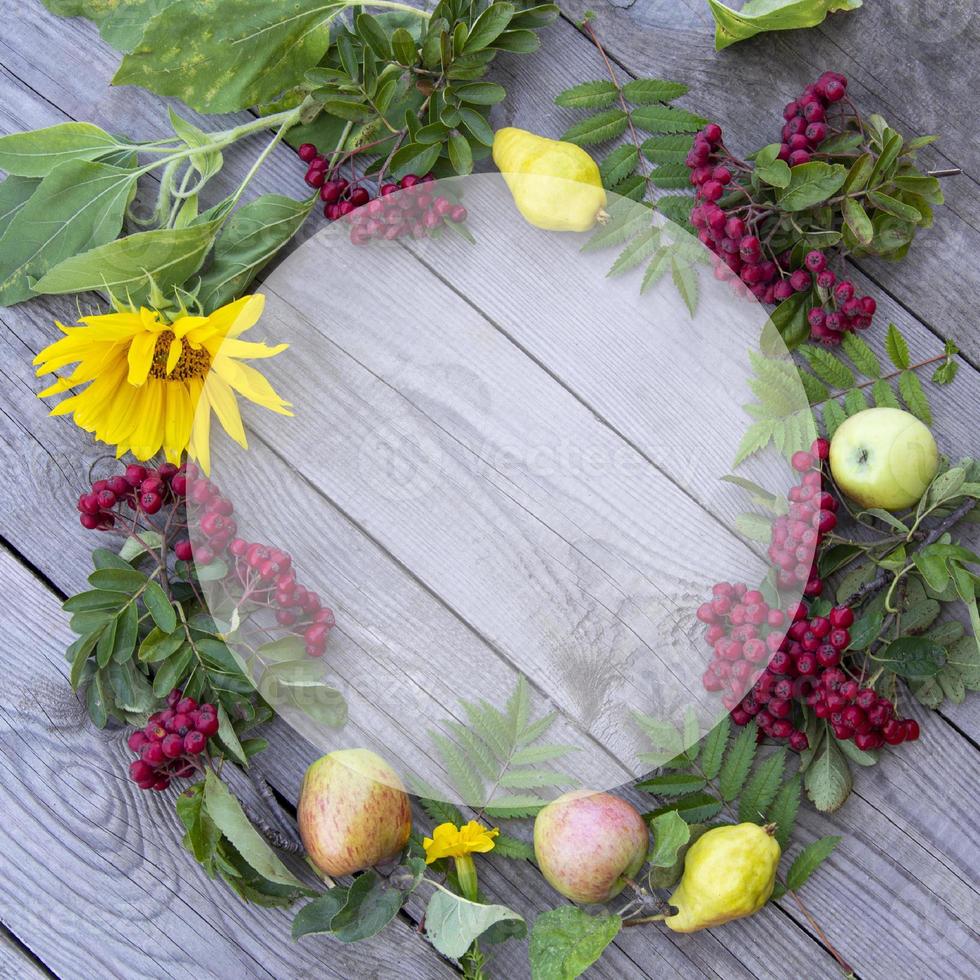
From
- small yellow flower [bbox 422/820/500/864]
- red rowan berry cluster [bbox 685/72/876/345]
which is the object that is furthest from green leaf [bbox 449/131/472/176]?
small yellow flower [bbox 422/820/500/864]

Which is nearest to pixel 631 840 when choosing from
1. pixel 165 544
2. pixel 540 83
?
pixel 165 544

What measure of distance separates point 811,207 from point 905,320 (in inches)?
6.7

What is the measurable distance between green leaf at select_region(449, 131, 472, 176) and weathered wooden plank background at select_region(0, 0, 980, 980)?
0.35 ft

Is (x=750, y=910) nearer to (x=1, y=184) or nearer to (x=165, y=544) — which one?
(x=165, y=544)

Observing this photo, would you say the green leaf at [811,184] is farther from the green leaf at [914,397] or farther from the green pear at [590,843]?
the green pear at [590,843]

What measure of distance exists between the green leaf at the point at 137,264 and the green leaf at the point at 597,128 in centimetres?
39

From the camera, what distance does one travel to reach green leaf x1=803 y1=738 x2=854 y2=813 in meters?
0.99

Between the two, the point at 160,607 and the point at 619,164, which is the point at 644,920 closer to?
the point at 160,607

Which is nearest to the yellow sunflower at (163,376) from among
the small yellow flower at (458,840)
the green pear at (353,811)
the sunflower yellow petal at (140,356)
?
the sunflower yellow petal at (140,356)

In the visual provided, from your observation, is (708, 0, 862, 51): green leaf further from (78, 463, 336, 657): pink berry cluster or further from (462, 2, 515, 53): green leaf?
(78, 463, 336, 657): pink berry cluster

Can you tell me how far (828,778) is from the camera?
990 mm

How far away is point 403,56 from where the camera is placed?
3.26 feet
